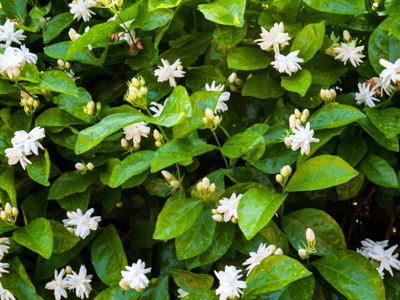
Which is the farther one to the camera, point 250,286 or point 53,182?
point 53,182

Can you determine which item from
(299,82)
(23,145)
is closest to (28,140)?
(23,145)

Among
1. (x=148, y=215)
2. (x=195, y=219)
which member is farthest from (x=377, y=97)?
(x=148, y=215)

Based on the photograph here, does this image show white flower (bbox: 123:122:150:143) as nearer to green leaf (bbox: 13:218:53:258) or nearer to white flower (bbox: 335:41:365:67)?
green leaf (bbox: 13:218:53:258)

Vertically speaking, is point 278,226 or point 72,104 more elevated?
point 72,104

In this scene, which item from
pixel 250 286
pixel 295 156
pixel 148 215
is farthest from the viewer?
pixel 148 215

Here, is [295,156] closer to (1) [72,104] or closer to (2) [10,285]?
(1) [72,104]

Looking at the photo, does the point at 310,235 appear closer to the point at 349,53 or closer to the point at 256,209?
the point at 256,209

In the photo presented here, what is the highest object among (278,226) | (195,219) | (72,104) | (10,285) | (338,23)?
(338,23)
